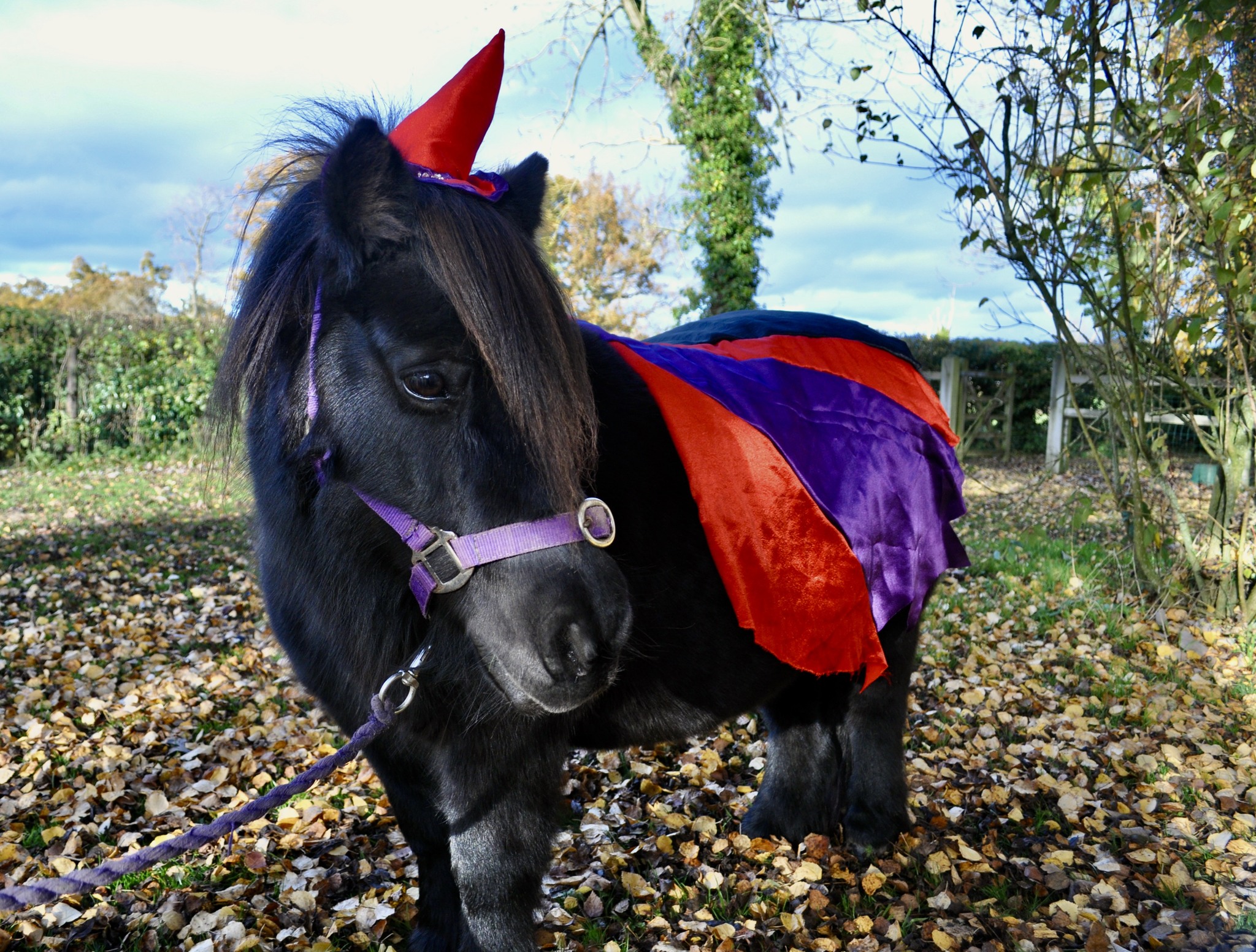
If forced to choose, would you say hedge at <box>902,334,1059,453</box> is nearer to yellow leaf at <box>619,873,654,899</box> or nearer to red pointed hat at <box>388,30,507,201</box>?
yellow leaf at <box>619,873,654,899</box>

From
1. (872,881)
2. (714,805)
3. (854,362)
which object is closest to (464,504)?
(854,362)

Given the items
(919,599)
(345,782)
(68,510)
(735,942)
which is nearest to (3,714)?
(345,782)

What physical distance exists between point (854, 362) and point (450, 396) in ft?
6.29

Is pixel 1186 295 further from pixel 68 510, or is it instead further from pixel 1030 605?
pixel 68 510

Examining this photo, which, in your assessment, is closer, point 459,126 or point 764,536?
point 459,126

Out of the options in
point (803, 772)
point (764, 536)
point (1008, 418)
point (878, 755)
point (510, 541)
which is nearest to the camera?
point (510, 541)

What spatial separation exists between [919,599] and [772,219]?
13259 millimetres

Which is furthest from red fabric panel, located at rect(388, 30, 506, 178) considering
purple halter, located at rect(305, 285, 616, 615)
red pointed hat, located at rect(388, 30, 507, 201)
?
purple halter, located at rect(305, 285, 616, 615)

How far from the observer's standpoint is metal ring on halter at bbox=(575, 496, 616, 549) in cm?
182

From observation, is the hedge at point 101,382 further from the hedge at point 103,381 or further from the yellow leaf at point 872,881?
the yellow leaf at point 872,881

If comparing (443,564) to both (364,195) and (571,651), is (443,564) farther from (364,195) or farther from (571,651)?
(364,195)

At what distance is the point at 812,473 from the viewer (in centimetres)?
278

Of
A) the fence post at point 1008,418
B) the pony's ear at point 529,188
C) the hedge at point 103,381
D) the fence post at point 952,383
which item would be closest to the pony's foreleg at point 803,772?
the pony's ear at point 529,188

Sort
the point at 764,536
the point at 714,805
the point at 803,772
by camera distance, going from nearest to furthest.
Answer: the point at 764,536, the point at 803,772, the point at 714,805
